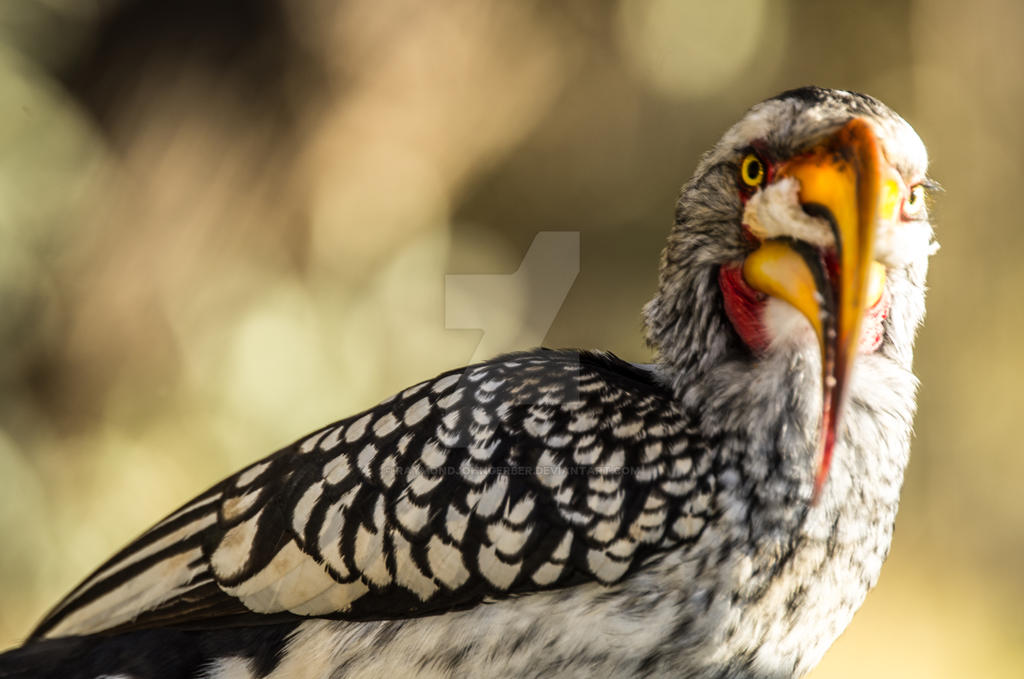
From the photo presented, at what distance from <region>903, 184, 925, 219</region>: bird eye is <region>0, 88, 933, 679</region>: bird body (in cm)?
1

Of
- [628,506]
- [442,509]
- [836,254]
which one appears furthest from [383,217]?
[836,254]

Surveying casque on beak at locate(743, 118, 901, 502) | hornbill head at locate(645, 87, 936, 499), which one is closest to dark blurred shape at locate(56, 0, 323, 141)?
→ hornbill head at locate(645, 87, 936, 499)

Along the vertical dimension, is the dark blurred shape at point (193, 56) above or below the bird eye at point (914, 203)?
above

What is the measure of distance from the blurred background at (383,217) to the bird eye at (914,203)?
183 centimetres

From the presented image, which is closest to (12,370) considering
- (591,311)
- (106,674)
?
(106,674)

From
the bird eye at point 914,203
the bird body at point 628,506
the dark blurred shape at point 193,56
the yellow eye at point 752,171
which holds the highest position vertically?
the dark blurred shape at point 193,56

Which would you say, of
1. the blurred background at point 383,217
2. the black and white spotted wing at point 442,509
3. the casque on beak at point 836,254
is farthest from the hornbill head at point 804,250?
the blurred background at point 383,217

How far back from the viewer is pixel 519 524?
4.81 feet

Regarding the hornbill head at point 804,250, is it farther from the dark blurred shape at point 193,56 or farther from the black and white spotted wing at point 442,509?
the dark blurred shape at point 193,56

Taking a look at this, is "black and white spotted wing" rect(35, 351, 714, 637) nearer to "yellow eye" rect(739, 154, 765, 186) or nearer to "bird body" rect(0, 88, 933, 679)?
"bird body" rect(0, 88, 933, 679)

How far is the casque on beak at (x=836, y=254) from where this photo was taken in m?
1.22

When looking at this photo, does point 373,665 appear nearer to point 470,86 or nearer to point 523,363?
point 523,363

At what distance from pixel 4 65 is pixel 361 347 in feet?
5.14

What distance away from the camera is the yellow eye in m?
1.45
